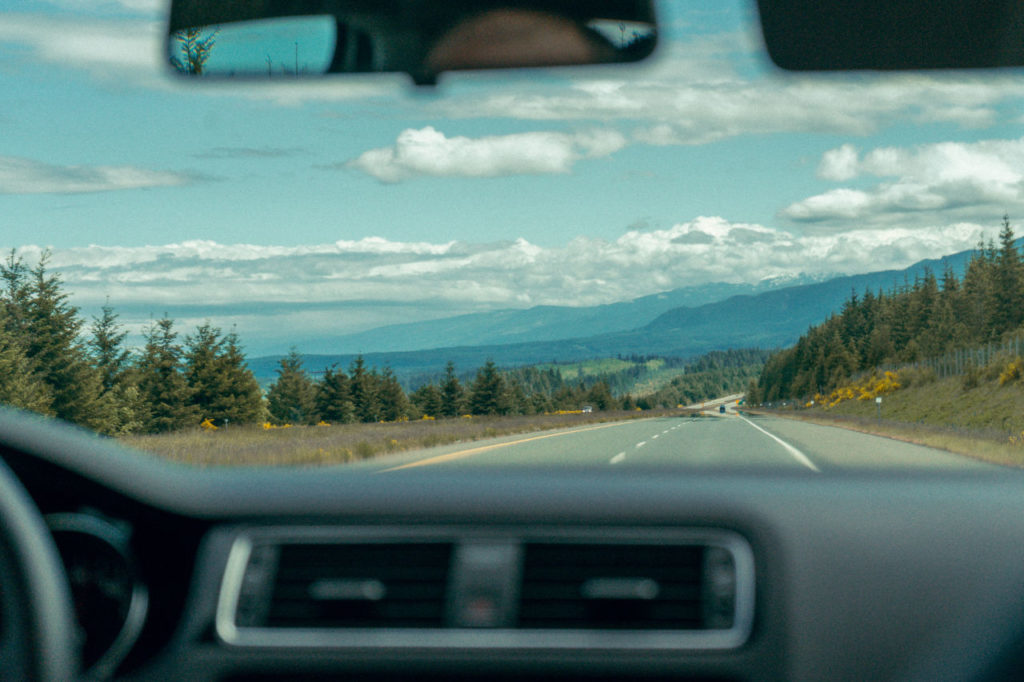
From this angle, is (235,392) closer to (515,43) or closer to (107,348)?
(107,348)

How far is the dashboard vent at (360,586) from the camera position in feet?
8.39

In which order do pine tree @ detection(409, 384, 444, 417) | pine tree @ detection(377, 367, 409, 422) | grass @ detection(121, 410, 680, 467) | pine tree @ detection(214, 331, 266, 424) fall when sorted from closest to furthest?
grass @ detection(121, 410, 680, 467) → pine tree @ detection(214, 331, 266, 424) → pine tree @ detection(377, 367, 409, 422) → pine tree @ detection(409, 384, 444, 417)

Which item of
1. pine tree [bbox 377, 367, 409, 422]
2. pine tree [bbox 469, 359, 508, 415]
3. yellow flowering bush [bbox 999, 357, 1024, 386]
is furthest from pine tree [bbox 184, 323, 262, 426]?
pine tree [bbox 469, 359, 508, 415]

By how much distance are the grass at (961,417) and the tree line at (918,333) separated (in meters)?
0.57

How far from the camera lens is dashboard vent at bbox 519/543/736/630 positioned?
250 centimetres

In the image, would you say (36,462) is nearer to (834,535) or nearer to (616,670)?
(616,670)

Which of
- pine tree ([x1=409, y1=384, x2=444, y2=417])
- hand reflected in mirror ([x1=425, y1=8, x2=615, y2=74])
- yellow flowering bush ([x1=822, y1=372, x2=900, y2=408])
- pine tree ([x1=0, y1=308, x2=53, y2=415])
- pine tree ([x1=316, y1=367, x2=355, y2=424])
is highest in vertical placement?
hand reflected in mirror ([x1=425, y1=8, x2=615, y2=74])

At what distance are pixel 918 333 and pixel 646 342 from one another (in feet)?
58.2

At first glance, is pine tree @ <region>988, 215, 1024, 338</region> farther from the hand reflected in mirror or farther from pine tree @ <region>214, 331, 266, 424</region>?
the hand reflected in mirror

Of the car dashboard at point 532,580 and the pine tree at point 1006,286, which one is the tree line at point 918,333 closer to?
the pine tree at point 1006,286

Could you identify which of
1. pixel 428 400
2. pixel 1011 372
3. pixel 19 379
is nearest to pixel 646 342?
pixel 1011 372

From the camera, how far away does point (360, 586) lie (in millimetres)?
2576

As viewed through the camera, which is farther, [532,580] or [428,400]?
[428,400]

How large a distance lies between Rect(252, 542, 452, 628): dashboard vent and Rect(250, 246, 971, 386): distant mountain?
4.62 ft
